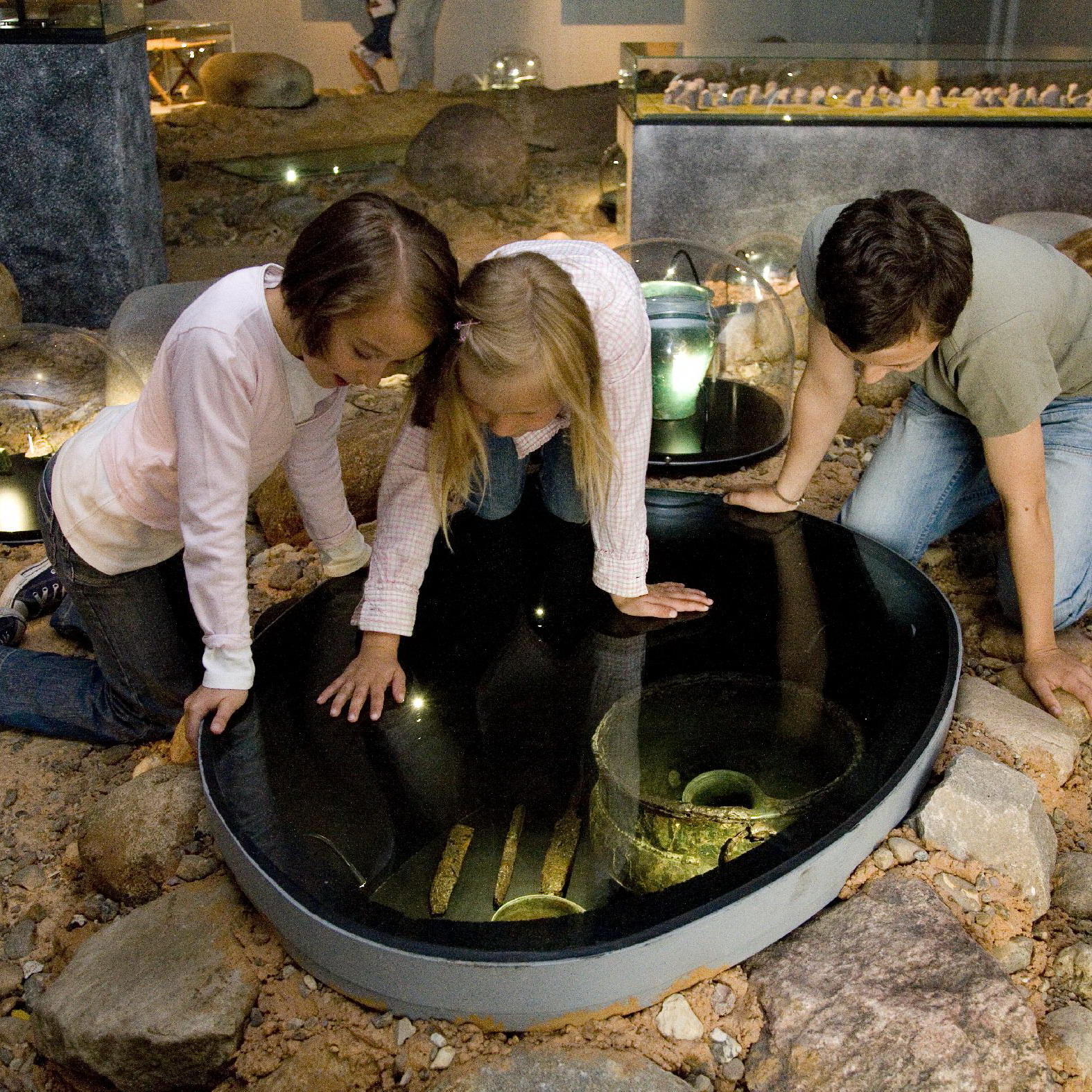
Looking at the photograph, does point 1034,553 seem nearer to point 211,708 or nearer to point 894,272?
point 894,272

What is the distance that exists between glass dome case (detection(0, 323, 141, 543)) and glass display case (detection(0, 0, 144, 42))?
175cm

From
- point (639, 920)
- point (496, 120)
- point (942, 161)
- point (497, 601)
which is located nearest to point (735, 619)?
point (497, 601)

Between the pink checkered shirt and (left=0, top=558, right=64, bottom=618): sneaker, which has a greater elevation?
the pink checkered shirt

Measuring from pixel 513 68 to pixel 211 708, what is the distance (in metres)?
7.82

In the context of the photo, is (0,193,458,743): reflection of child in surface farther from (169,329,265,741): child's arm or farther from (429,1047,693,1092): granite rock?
(429,1047,693,1092): granite rock

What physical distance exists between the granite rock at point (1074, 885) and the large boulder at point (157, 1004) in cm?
134

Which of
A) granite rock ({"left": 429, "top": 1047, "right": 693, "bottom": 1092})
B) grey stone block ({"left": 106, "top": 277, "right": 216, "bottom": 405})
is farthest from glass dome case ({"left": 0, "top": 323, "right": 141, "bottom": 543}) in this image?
granite rock ({"left": 429, "top": 1047, "right": 693, "bottom": 1092})

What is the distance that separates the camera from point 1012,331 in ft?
7.06

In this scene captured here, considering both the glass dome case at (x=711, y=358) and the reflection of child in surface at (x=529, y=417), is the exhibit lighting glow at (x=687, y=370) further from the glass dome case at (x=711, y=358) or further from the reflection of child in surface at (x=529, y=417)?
the reflection of child in surface at (x=529, y=417)

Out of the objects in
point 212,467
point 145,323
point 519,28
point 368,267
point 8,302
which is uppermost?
point 368,267

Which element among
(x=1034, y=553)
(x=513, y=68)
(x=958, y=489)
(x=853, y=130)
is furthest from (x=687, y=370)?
(x=513, y=68)

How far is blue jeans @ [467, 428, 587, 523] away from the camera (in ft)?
8.36

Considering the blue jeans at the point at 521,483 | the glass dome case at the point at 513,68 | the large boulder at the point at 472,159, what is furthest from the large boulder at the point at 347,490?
the glass dome case at the point at 513,68

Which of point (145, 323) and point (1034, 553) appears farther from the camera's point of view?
point (145, 323)
